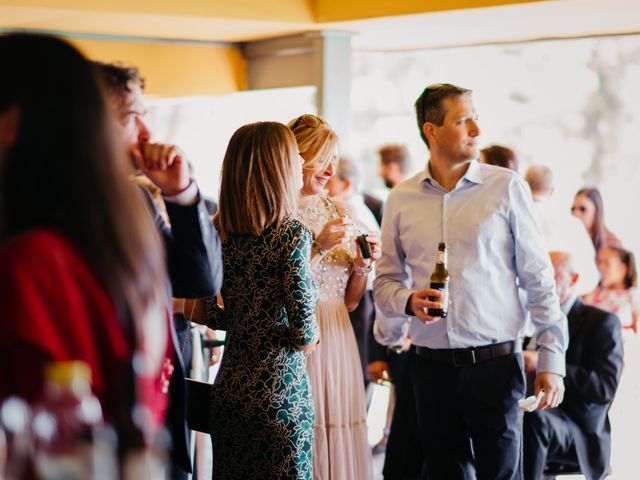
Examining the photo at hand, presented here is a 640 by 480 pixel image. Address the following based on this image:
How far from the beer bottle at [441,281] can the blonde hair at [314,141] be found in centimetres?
58

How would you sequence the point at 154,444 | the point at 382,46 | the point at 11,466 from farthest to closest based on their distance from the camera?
the point at 382,46 < the point at 154,444 < the point at 11,466

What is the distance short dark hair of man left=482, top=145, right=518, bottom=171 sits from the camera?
4922 mm

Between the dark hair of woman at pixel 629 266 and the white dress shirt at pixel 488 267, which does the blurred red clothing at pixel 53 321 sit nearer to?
the white dress shirt at pixel 488 267

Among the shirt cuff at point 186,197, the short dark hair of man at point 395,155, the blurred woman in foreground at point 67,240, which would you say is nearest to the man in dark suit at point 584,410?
the shirt cuff at point 186,197

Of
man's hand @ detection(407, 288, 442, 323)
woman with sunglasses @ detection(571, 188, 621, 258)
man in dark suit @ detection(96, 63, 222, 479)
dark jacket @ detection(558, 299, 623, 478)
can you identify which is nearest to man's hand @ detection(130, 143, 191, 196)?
man in dark suit @ detection(96, 63, 222, 479)

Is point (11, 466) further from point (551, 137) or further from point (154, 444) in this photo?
point (551, 137)

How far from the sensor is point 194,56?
6914mm

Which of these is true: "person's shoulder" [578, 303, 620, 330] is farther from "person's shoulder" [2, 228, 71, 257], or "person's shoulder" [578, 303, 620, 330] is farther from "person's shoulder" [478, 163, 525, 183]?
"person's shoulder" [2, 228, 71, 257]

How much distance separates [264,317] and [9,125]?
63.3 inches

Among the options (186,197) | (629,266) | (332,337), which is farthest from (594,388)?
(186,197)

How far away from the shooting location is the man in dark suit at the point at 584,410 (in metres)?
4.06

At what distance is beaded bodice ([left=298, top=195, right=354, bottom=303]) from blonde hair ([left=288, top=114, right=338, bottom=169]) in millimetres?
163

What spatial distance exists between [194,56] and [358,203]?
1.60 meters

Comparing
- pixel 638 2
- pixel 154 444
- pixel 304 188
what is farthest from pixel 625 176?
pixel 154 444
